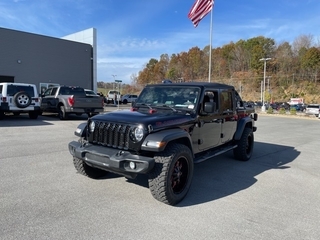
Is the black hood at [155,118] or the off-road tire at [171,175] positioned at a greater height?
the black hood at [155,118]

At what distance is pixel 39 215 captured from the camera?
10.6ft

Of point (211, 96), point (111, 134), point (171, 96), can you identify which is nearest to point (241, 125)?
point (211, 96)

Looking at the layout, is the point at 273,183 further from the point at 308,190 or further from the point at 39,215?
the point at 39,215

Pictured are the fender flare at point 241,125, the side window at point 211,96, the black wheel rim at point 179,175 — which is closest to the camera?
the black wheel rim at point 179,175

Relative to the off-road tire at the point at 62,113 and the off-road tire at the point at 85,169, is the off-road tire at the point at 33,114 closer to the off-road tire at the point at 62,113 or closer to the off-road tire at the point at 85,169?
the off-road tire at the point at 62,113

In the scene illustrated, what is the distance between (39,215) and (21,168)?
227 cm

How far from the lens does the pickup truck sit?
43.6ft

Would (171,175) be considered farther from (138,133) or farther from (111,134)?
(111,134)

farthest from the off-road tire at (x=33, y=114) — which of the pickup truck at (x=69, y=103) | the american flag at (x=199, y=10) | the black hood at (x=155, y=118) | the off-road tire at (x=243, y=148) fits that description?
the american flag at (x=199, y=10)

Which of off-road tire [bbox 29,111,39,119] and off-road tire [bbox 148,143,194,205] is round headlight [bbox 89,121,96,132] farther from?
off-road tire [bbox 29,111,39,119]

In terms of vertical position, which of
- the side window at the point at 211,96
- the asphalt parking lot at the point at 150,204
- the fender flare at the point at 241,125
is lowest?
the asphalt parking lot at the point at 150,204

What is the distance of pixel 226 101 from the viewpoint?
5684 mm

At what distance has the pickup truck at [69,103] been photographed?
13297 mm

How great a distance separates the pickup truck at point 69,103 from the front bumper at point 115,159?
9.78 m
